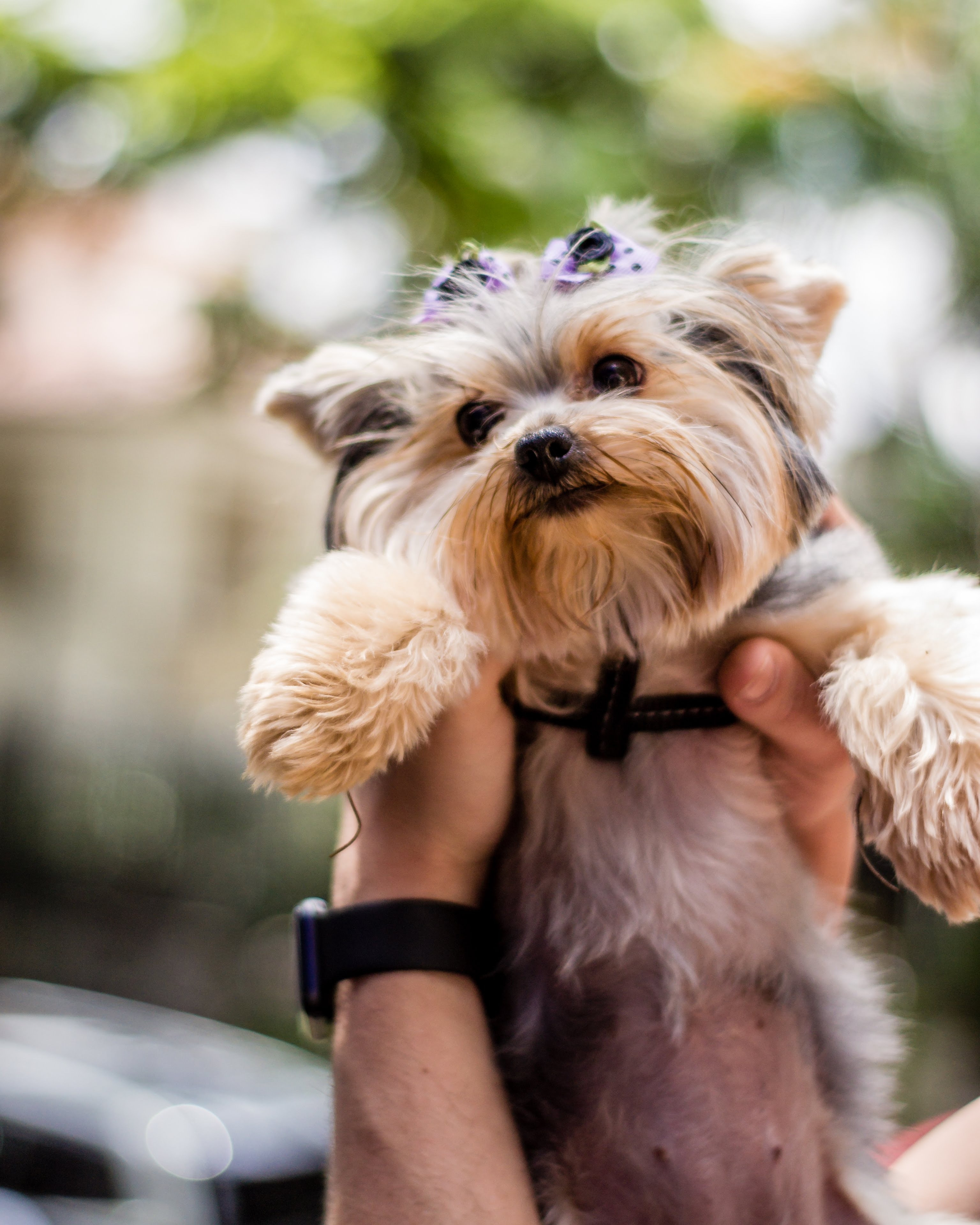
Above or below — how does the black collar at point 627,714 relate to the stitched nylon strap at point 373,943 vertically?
above

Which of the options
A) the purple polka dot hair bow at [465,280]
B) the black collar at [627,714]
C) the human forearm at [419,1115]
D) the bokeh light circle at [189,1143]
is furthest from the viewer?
the bokeh light circle at [189,1143]

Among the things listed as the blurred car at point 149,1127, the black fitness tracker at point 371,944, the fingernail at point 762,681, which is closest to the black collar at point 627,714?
the fingernail at point 762,681

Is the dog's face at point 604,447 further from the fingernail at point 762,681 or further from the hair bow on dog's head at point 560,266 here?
the fingernail at point 762,681

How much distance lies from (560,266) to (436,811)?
114cm

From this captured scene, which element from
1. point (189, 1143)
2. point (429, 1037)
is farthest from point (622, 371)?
point (189, 1143)

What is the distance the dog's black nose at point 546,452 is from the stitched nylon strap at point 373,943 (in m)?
0.82

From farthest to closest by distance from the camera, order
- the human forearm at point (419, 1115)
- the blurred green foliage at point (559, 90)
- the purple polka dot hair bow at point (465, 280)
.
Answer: the blurred green foliage at point (559, 90) < the purple polka dot hair bow at point (465, 280) < the human forearm at point (419, 1115)

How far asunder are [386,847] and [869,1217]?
1.16 metres

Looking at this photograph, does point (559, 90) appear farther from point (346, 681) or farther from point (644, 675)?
point (346, 681)

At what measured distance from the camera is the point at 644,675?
2.16 m

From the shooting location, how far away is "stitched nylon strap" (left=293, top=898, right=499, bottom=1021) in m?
1.80

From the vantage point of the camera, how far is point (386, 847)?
1.92 m

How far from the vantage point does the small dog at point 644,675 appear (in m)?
1.82

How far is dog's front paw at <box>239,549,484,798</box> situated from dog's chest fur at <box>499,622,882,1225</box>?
0.42 m
